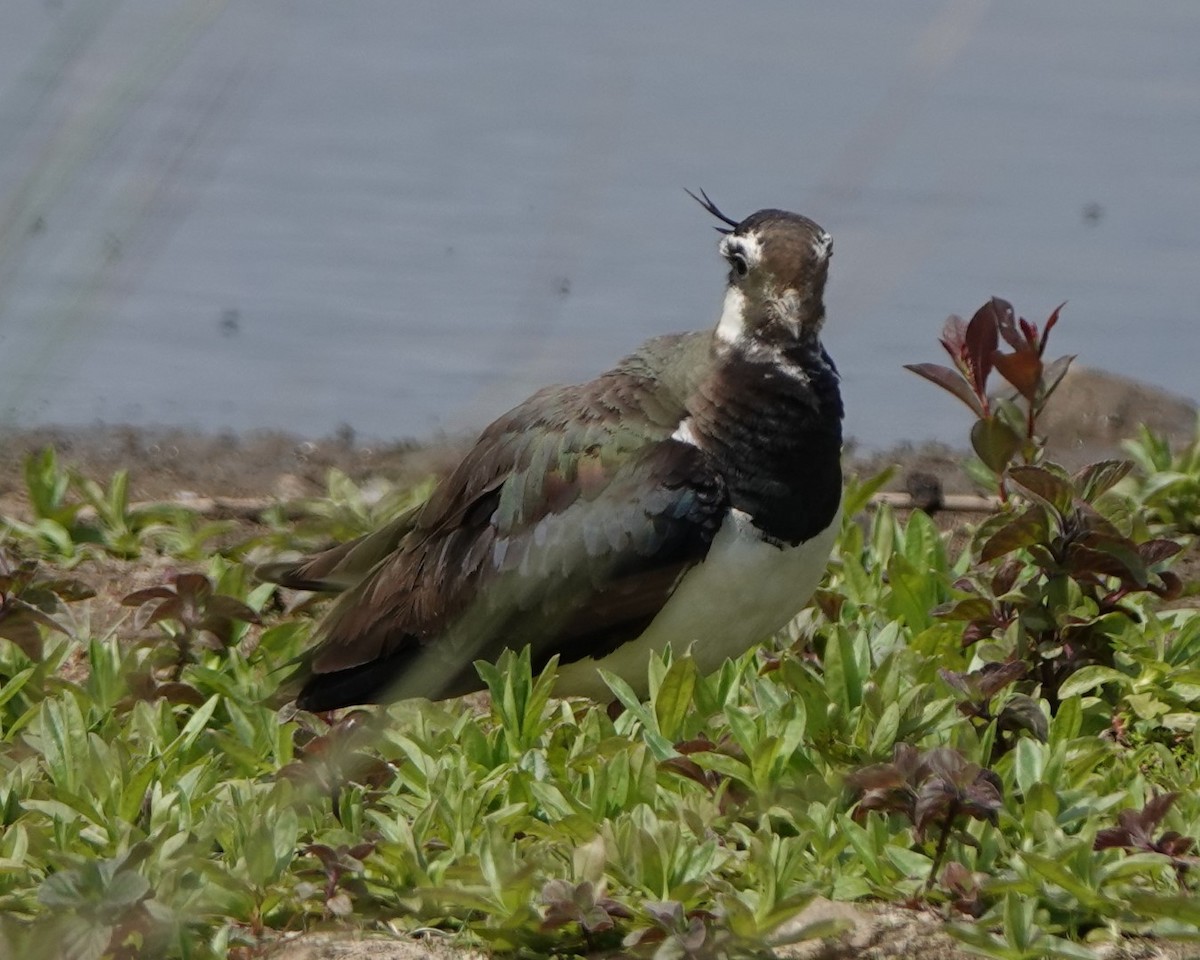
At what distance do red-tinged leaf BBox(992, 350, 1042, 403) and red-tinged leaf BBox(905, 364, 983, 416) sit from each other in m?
0.09

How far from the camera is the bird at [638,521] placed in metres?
4.38

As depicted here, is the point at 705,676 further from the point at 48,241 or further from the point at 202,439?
the point at 202,439

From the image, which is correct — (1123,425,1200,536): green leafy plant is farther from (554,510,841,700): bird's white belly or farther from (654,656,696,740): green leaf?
(654,656,696,740): green leaf

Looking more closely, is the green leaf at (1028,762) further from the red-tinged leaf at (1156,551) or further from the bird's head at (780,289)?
the bird's head at (780,289)

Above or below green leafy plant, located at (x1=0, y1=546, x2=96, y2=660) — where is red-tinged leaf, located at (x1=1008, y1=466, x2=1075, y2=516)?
above

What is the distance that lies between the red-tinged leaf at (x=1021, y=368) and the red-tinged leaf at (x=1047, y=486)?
0.43 m

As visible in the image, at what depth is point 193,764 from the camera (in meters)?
4.25

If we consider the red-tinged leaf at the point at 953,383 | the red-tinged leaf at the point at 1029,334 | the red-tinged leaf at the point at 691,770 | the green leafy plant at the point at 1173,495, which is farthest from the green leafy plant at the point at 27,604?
the green leafy plant at the point at 1173,495

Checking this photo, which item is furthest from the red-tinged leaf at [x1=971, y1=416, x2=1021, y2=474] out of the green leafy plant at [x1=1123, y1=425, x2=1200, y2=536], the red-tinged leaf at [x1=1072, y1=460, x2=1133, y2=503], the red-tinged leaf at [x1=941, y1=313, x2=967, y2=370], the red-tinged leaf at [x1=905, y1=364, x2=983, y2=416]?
the green leafy plant at [x1=1123, y1=425, x2=1200, y2=536]

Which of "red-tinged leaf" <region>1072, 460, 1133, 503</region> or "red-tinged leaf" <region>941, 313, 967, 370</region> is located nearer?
"red-tinged leaf" <region>1072, 460, 1133, 503</region>

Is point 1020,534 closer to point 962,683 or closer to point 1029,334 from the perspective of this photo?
point 962,683

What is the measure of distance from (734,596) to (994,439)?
685mm

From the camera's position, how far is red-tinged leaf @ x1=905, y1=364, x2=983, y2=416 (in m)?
4.52

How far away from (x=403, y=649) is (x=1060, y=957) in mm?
1819
